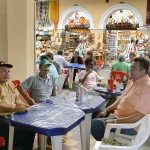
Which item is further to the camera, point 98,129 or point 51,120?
point 98,129

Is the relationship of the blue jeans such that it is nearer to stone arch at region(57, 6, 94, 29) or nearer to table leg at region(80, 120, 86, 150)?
table leg at region(80, 120, 86, 150)

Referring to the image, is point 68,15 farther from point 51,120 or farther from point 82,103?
point 51,120

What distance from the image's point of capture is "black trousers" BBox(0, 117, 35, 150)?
Result: 297 cm

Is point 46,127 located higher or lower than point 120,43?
lower

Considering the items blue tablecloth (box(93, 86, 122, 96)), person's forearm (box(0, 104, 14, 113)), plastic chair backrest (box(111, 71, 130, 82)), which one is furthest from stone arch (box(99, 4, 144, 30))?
person's forearm (box(0, 104, 14, 113))

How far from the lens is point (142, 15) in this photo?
11250 millimetres

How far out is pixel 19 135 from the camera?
3041 millimetres

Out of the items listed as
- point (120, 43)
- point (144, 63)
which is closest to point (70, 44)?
point (120, 43)

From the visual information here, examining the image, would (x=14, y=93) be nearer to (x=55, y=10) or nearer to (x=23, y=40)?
(x=23, y=40)

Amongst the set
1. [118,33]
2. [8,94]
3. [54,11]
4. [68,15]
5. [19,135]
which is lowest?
[19,135]

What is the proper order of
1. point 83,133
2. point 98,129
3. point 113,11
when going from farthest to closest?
point 113,11 → point 98,129 → point 83,133

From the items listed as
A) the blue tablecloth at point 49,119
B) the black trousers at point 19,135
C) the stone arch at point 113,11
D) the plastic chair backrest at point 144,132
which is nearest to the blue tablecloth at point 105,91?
the blue tablecloth at point 49,119

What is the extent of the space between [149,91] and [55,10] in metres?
11.1

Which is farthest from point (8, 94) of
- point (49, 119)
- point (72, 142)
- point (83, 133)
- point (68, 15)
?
point (68, 15)
